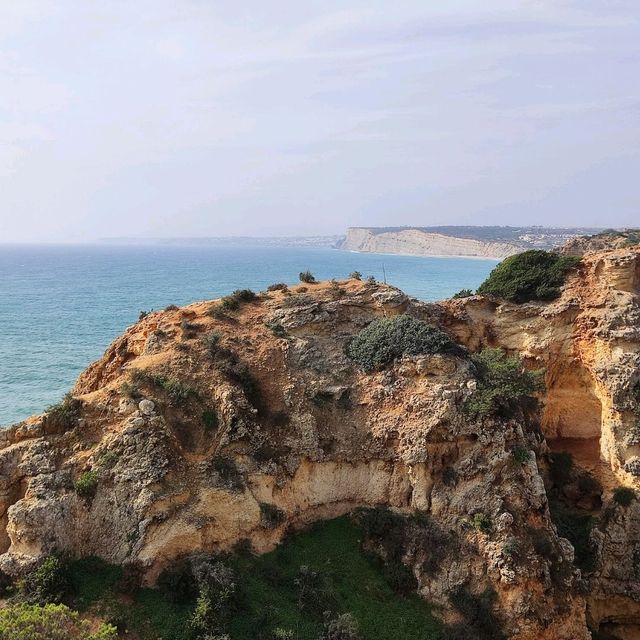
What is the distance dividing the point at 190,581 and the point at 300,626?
4001mm

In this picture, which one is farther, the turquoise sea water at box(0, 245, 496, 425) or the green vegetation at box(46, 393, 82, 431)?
the turquoise sea water at box(0, 245, 496, 425)

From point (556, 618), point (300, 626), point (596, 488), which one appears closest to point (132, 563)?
point (300, 626)

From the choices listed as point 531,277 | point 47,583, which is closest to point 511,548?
point 47,583

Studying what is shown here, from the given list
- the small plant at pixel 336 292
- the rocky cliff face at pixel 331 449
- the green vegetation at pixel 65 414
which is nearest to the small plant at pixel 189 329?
the rocky cliff face at pixel 331 449

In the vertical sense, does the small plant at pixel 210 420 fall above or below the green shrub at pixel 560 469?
above

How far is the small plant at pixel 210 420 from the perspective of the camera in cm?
2331

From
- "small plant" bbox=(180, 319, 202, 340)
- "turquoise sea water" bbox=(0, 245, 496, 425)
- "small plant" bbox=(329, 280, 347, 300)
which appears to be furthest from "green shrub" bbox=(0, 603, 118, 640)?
"turquoise sea water" bbox=(0, 245, 496, 425)

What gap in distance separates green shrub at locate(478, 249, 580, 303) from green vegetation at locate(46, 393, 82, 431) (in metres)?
23.3

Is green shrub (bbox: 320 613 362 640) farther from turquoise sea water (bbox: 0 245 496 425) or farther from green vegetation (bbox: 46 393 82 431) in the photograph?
turquoise sea water (bbox: 0 245 496 425)

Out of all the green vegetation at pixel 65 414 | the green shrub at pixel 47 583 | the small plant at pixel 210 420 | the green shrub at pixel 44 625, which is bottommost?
the green shrub at pixel 47 583

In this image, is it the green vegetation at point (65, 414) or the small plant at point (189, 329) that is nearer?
the green vegetation at point (65, 414)

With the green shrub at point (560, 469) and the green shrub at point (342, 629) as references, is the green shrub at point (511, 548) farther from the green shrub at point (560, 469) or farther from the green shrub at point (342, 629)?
the green shrub at point (560, 469)

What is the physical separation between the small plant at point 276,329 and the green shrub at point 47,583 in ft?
43.3

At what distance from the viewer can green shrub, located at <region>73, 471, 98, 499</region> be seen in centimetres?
2047
